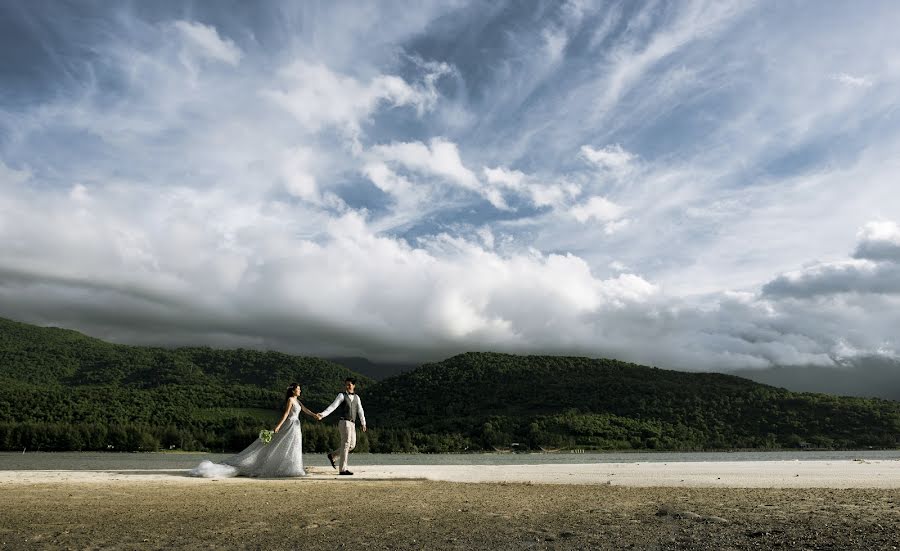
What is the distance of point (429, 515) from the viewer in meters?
8.82

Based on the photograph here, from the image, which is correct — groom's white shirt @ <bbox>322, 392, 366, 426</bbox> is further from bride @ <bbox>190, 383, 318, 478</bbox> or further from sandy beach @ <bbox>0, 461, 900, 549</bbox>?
sandy beach @ <bbox>0, 461, 900, 549</bbox>

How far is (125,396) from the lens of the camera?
14550 centimetres

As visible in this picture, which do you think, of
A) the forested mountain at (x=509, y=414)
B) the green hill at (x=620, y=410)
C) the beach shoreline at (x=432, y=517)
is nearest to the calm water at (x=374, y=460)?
the beach shoreline at (x=432, y=517)

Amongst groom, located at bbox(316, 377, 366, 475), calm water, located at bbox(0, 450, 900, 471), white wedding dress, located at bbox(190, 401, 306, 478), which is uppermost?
groom, located at bbox(316, 377, 366, 475)

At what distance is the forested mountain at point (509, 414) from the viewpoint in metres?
104

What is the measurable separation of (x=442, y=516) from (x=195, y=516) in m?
3.16

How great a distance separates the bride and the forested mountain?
67.1 m

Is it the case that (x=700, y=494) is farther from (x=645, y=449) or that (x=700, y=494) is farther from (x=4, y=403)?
(x=4, y=403)

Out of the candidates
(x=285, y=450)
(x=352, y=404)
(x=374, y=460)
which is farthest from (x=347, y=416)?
(x=374, y=460)

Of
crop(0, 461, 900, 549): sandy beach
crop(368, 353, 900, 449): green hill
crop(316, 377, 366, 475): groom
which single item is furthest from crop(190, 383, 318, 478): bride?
crop(368, 353, 900, 449): green hill

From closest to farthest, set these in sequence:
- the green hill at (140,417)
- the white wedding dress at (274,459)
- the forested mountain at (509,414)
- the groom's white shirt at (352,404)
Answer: the white wedding dress at (274,459) → the groom's white shirt at (352,404) → the green hill at (140,417) → the forested mountain at (509,414)

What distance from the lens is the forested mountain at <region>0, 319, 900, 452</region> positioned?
104m

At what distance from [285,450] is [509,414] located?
116753 mm

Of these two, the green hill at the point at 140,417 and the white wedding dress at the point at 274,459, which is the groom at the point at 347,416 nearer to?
the white wedding dress at the point at 274,459
